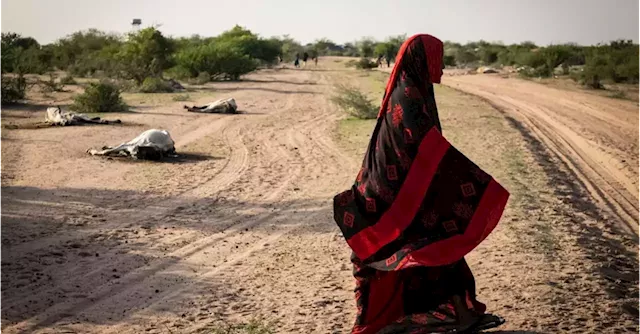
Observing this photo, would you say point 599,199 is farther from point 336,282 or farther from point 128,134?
point 128,134

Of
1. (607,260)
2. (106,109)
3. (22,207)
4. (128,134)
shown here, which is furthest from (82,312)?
(106,109)

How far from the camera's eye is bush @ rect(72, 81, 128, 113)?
19.6 meters

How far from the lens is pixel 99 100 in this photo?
1964 cm

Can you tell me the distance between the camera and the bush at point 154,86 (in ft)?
86.6

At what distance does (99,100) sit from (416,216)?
53.8 feet

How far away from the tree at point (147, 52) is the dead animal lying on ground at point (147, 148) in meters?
17.6

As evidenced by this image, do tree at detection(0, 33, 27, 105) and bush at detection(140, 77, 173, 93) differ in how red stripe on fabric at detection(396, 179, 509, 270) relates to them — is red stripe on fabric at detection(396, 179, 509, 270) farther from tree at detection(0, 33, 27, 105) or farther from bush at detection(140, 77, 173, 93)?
bush at detection(140, 77, 173, 93)

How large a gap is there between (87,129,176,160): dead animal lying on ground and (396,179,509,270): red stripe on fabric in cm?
832

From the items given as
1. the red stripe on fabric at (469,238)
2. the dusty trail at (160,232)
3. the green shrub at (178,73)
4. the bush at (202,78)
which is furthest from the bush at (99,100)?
the red stripe on fabric at (469,238)

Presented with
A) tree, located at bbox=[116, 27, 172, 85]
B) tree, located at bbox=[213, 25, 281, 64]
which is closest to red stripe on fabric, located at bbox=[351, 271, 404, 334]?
tree, located at bbox=[116, 27, 172, 85]

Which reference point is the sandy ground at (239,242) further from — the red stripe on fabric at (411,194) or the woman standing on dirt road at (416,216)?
the red stripe on fabric at (411,194)

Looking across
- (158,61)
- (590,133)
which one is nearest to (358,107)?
(590,133)

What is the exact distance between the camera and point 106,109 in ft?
64.7

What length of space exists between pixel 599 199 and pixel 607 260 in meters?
3.64
